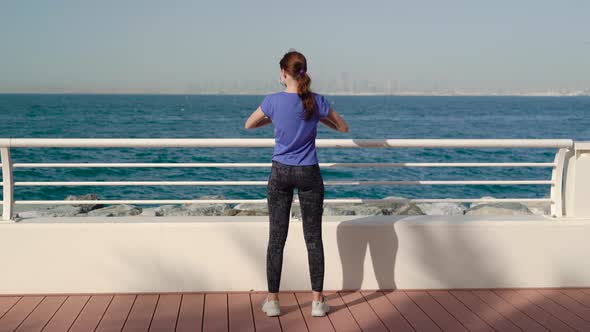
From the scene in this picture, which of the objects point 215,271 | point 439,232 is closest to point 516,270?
point 439,232

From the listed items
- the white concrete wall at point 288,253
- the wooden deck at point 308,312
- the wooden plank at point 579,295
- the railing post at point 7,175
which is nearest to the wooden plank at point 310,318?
the wooden deck at point 308,312

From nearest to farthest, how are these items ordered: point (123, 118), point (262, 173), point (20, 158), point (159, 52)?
point (262, 173), point (20, 158), point (123, 118), point (159, 52)

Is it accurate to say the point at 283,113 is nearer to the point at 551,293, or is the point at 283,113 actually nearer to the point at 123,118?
the point at 551,293

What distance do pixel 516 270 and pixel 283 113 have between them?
2.18m

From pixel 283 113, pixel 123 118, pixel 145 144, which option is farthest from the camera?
pixel 123 118

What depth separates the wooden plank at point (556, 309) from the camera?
14.4 ft

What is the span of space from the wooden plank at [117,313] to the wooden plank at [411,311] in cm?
170

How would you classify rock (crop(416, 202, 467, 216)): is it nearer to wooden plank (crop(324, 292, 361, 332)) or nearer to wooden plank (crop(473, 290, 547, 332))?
wooden plank (crop(473, 290, 547, 332))

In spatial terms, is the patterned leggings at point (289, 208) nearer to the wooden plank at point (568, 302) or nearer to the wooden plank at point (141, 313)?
the wooden plank at point (141, 313)

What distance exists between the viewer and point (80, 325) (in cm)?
426

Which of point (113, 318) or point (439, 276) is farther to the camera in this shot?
point (439, 276)

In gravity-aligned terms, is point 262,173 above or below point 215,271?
below

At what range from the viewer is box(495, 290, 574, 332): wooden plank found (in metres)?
4.35

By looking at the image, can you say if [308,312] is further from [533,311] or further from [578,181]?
[578,181]
